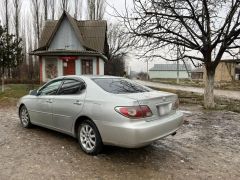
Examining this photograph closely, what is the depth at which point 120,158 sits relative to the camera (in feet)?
16.0

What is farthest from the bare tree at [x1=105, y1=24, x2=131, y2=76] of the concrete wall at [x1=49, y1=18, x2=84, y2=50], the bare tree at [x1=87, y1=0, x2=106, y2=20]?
the concrete wall at [x1=49, y1=18, x2=84, y2=50]

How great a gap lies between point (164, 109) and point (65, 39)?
2059 cm

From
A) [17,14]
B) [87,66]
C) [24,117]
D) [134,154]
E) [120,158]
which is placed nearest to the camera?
[120,158]

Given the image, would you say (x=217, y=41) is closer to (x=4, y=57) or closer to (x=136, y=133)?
(x=136, y=133)

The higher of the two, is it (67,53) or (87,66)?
(67,53)

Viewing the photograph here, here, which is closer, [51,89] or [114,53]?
[51,89]

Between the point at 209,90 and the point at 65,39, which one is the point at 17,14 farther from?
the point at 209,90

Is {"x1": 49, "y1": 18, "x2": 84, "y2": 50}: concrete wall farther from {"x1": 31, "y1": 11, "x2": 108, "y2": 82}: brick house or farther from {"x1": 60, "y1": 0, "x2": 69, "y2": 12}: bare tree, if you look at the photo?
{"x1": 60, "y1": 0, "x2": 69, "y2": 12}: bare tree

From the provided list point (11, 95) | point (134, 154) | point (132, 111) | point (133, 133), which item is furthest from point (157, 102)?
point (11, 95)

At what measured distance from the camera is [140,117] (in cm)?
438

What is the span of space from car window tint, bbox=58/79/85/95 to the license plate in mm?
1581

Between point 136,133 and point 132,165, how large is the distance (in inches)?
27.9

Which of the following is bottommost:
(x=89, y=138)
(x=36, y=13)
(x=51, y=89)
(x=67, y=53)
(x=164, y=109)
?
(x=89, y=138)

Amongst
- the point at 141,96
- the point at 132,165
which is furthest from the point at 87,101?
the point at 132,165
